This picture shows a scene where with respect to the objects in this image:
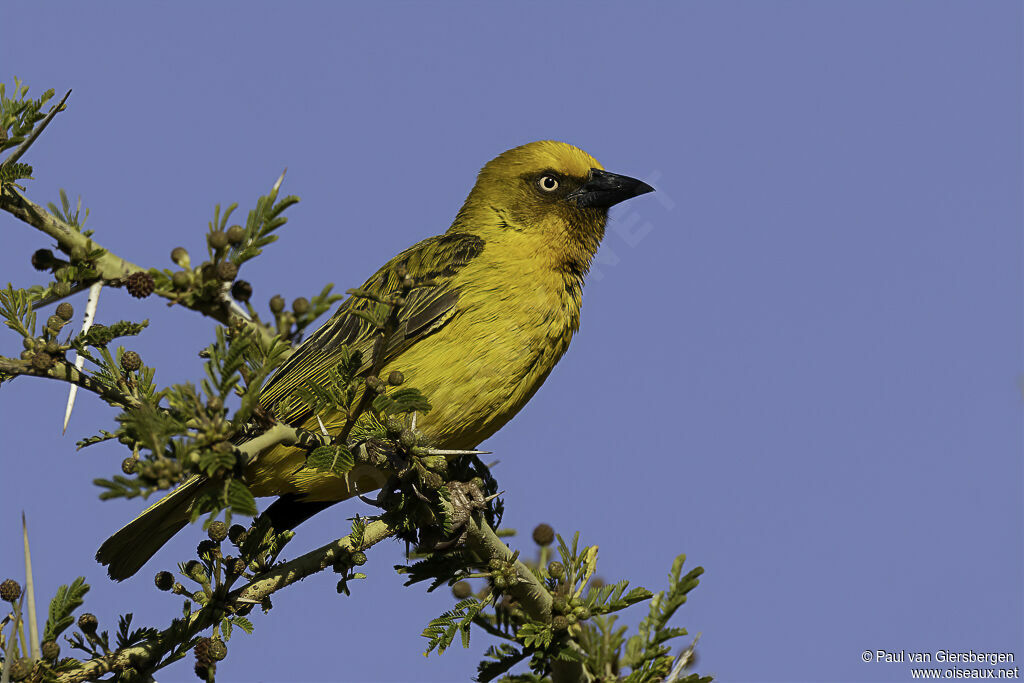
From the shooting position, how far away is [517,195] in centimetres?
649

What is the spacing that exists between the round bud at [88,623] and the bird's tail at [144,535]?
1402 millimetres

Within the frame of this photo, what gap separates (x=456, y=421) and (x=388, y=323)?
84.6 inches

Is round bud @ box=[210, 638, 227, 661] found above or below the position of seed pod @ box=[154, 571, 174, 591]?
below

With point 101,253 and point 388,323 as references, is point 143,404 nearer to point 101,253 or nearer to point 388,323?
point 101,253

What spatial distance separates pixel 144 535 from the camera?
512 centimetres

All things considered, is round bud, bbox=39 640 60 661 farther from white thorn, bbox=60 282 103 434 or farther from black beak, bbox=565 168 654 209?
black beak, bbox=565 168 654 209

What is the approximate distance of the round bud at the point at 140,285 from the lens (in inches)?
116

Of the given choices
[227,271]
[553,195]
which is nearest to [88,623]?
[227,271]

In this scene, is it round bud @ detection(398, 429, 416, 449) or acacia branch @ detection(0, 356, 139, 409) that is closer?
acacia branch @ detection(0, 356, 139, 409)

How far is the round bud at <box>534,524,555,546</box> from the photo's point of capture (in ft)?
13.6

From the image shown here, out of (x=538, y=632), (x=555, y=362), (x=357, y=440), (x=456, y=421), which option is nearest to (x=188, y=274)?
(x=357, y=440)

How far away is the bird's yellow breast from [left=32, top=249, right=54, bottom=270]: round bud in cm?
181

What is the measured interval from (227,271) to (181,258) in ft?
0.58

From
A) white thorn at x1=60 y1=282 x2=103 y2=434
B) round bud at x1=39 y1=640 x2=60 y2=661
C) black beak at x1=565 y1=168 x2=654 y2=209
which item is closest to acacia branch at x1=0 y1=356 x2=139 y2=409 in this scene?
white thorn at x1=60 y1=282 x2=103 y2=434
